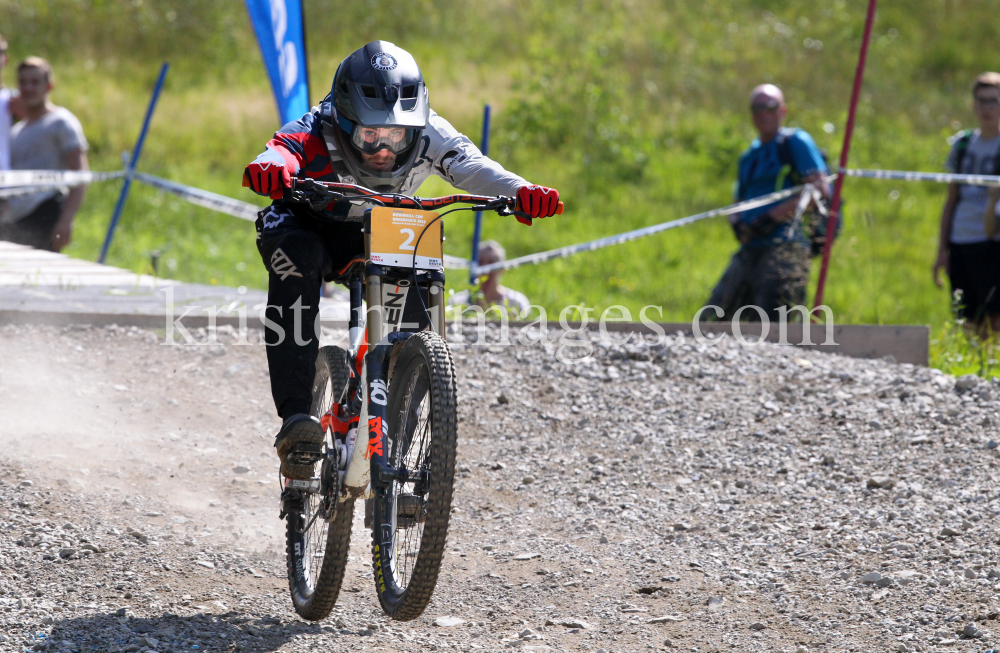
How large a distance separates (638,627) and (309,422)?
1482 millimetres

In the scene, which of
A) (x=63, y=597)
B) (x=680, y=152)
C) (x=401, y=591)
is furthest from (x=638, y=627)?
(x=680, y=152)

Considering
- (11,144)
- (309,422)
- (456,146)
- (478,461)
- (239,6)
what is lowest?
(478,461)

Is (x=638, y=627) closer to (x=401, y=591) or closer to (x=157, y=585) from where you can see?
(x=401, y=591)

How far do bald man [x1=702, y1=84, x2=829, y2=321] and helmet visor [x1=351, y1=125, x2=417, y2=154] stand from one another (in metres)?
4.62

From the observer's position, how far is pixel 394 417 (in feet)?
11.8

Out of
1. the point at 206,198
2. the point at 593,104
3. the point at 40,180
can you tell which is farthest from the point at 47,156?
the point at 593,104

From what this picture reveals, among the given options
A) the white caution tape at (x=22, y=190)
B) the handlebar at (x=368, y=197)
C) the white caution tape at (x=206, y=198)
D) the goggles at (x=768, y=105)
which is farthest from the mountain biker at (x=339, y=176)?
the white caution tape at (x=206, y=198)

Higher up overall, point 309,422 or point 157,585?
point 309,422

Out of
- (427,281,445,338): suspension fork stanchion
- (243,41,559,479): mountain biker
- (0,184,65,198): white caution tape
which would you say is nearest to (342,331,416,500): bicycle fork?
A: (427,281,445,338): suspension fork stanchion

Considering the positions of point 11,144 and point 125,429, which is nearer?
point 125,429

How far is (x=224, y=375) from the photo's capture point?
670cm

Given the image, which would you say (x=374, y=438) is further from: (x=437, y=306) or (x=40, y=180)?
(x=40, y=180)

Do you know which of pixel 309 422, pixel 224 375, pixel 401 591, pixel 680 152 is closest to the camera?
pixel 401 591

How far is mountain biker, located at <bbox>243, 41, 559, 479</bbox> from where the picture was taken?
3.75 m
